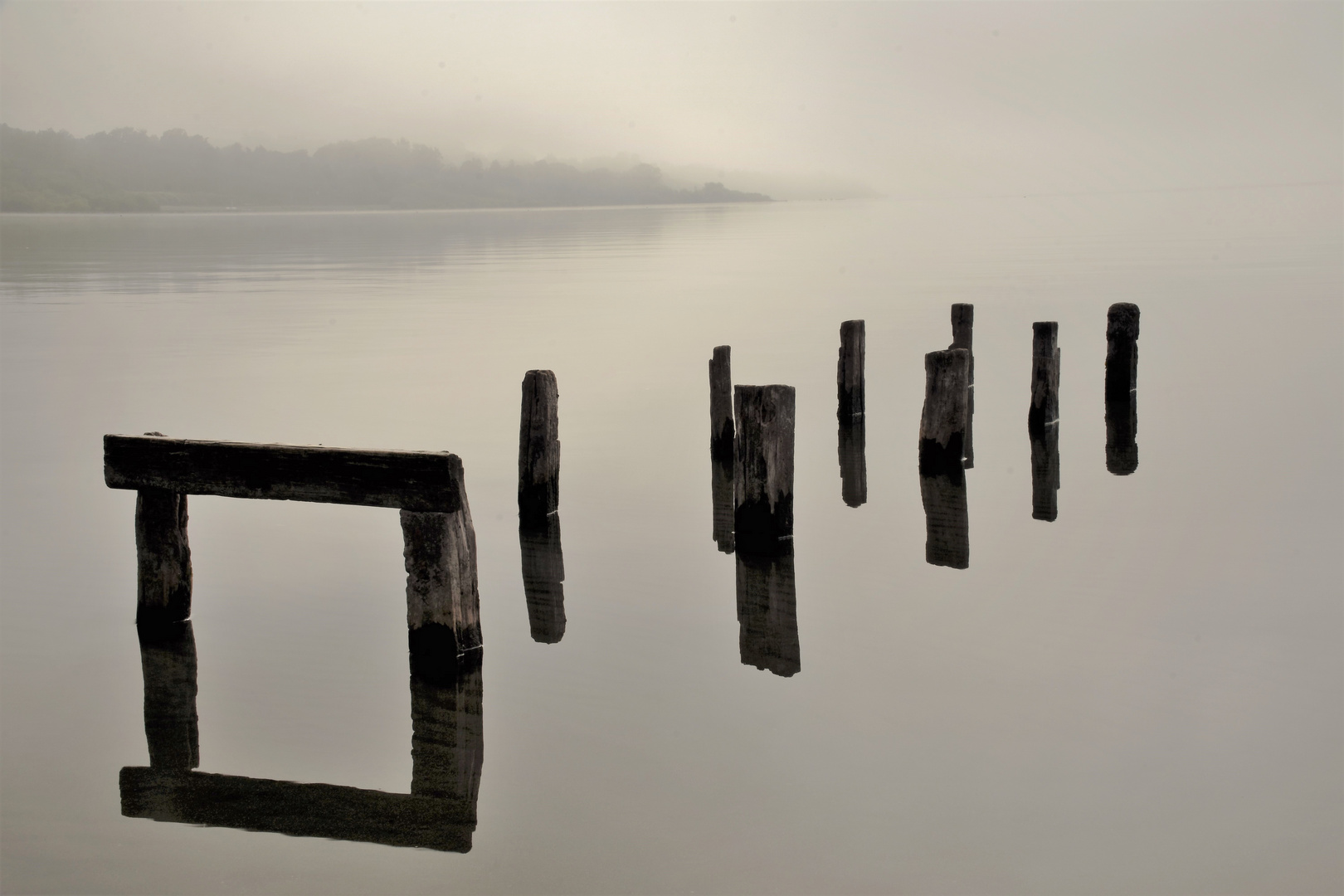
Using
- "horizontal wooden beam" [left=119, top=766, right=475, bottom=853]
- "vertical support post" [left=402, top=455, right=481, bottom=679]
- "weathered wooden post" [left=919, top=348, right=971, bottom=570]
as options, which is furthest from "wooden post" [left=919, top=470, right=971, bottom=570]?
"horizontal wooden beam" [left=119, top=766, right=475, bottom=853]

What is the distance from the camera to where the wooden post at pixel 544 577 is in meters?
8.62

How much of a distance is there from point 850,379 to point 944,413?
122 inches

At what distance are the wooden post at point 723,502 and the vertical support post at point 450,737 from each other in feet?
11.2

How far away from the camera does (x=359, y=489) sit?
6.88 m

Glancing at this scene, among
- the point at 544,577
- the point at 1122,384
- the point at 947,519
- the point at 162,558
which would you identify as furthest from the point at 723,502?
the point at 1122,384

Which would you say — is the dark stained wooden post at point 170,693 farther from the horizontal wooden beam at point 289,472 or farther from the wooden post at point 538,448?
the wooden post at point 538,448

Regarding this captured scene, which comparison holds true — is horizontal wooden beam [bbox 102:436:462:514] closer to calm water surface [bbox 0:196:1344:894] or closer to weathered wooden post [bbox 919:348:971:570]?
calm water surface [bbox 0:196:1344:894]

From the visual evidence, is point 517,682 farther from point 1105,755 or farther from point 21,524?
point 21,524

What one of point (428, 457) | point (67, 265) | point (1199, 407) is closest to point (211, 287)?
point (67, 265)

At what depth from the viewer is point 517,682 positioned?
24.6 feet

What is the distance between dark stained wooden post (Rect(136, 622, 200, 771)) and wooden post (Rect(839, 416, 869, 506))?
620 centimetres

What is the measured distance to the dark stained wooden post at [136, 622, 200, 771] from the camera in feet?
21.7

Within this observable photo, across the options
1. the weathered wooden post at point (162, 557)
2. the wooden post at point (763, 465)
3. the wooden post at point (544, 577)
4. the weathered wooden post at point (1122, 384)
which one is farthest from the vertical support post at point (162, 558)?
the weathered wooden post at point (1122, 384)

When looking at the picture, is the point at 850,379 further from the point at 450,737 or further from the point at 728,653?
the point at 450,737
